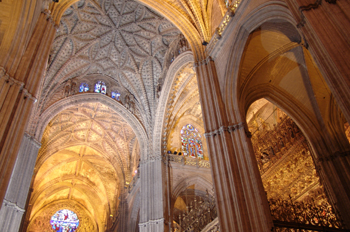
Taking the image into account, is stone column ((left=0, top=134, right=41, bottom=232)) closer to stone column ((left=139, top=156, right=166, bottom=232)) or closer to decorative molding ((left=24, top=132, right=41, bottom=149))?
decorative molding ((left=24, top=132, right=41, bottom=149))

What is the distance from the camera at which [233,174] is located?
742cm

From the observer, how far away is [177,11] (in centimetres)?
1148

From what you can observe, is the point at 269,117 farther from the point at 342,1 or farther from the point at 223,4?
the point at 342,1

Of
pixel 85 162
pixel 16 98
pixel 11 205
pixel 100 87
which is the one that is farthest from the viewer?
pixel 85 162

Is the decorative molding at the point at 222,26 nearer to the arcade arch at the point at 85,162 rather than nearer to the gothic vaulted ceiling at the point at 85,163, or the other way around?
the arcade arch at the point at 85,162

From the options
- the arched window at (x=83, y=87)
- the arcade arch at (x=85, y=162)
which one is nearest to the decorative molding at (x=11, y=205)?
the arcade arch at (x=85, y=162)

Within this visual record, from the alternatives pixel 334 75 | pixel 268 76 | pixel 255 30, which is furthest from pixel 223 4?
pixel 334 75

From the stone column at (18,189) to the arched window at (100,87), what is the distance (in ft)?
15.9

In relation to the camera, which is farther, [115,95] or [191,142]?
[115,95]

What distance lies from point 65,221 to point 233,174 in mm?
19011

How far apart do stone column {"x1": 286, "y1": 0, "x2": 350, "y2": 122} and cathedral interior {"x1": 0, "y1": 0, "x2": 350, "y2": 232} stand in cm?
2

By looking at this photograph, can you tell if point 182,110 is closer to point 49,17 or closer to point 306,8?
point 49,17

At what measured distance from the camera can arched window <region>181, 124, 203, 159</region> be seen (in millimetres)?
15992

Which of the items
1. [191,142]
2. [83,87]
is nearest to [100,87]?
[83,87]
